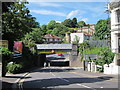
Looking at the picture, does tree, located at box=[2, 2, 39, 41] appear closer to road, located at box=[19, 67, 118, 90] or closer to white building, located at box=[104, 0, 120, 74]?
road, located at box=[19, 67, 118, 90]

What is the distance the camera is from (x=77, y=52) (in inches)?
2356

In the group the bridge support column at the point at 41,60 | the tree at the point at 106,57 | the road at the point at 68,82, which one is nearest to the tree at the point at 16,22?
the road at the point at 68,82

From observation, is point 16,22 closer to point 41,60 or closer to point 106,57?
point 106,57

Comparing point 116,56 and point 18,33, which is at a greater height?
point 18,33

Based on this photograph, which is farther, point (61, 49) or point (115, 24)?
point (61, 49)

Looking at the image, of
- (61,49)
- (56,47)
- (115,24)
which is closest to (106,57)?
(115,24)

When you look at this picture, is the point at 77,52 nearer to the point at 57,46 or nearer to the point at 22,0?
the point at 57,46

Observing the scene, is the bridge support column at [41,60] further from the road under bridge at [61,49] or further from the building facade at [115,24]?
the building facade at [115,24]

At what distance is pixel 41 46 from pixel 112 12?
34.2m

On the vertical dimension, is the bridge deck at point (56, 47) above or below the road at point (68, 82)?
above

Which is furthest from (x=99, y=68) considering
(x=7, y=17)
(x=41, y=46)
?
(x=41, y=46)

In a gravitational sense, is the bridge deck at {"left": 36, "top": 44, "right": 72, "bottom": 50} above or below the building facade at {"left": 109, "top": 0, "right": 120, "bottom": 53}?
below

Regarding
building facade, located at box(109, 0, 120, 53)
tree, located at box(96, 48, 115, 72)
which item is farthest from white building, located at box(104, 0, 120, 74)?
tree, located at box(96, 48, 115, 72)

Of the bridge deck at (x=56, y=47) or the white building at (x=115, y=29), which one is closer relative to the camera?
the white building at (x=115, y=29)
